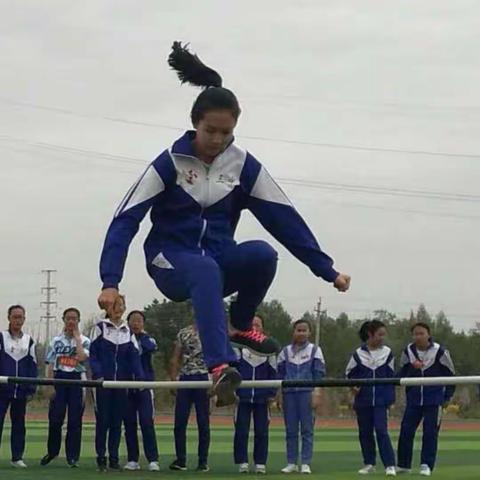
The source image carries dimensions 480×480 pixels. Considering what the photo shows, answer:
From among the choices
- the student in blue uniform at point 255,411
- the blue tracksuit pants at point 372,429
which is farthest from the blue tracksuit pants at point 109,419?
the blue tracksuit pants at point 372,429

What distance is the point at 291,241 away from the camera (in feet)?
22.5

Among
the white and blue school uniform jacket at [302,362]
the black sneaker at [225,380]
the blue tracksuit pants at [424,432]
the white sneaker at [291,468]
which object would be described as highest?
the white and blue school uniform jacket at [302,362]

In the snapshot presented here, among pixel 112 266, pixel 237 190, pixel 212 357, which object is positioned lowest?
pixel 212 357

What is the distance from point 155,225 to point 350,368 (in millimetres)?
8184

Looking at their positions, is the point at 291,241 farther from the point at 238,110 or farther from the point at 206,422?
the point at 206,422

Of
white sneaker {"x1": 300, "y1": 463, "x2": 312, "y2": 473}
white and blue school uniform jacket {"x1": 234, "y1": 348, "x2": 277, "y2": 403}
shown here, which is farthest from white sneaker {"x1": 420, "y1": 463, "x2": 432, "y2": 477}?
white and blue school uniform jacket {"x1": 234, "y1": 348, "x2": 277, "y2": 403}

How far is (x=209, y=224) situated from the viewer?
662 cm

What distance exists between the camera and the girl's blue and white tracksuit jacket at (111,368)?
14.1 metres

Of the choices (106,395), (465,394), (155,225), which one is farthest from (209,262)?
(465,394)

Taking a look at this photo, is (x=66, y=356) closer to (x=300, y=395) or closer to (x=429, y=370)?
(x=300, y=395)

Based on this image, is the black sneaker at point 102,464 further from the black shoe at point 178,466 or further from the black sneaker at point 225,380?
the black sneaker at point 225,380

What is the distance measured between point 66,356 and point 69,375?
0.22 meters

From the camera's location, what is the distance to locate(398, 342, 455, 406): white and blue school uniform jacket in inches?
555

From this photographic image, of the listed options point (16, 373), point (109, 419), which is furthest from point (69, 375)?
point (109, 419)
